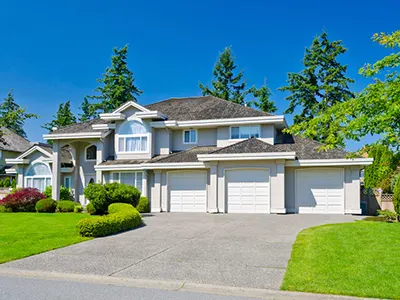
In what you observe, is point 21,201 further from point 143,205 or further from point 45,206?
point 143,205

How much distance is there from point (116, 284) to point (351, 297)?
4378 millimetres

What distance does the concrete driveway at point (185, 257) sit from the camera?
802 centimetres

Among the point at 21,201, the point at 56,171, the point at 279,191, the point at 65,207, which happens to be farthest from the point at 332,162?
the point at 21,201

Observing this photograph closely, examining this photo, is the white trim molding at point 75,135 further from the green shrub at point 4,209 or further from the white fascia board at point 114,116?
the green shrub at point 4,209

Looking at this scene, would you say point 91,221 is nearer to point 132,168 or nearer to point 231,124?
point 132,168

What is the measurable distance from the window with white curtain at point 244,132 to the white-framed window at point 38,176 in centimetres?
1532

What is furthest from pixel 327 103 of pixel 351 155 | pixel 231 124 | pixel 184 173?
pixel 351 155

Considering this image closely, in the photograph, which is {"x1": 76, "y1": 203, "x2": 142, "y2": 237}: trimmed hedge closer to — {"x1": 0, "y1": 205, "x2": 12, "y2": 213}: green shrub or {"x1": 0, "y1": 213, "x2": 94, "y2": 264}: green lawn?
{"x1": 0, "y1": 213, "x2": 94, "y2": 264}: green lawn

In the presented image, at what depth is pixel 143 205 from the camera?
24250mm

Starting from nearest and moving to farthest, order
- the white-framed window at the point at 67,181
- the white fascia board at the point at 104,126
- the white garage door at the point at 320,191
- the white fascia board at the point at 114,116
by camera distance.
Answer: the white garage door at the point at 320,191 < the white fascia board at the point at 114,116 < the white fascia board at the point at 104,126 < the white-framed window at the point at 67,181

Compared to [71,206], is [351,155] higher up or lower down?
higher up

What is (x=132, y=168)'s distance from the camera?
83.6ft

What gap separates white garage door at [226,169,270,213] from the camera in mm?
22516

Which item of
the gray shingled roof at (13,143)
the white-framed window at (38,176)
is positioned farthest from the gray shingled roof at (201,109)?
the gray shingled roof at (13,143)
